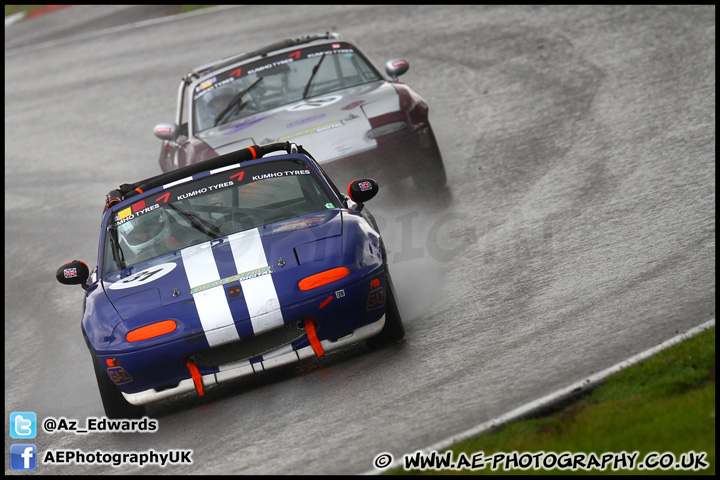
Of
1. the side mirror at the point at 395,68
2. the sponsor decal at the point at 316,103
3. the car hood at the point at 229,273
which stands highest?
the car hood at the point at 229,273

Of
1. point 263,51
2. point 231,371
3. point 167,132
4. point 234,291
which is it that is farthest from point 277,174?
point 263,51

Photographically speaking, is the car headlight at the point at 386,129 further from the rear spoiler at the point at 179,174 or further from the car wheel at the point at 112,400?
the car wheel at the point at 112,400

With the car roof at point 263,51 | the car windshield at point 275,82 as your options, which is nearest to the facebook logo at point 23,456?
the car windshield at point 275,82

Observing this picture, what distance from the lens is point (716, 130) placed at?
33.3ft

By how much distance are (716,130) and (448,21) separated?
28.6 feet

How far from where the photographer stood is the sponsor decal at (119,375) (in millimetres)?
6105

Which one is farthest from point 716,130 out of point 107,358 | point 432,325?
point 107,358

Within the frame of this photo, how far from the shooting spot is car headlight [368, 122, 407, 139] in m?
9.56

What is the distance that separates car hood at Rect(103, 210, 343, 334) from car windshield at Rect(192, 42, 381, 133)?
404 cm

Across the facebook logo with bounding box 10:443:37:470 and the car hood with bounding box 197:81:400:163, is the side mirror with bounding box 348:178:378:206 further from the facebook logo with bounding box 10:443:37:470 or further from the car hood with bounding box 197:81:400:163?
the facebook logo with bounding box 10:443:37:470

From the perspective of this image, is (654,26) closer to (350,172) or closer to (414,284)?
(350,172)

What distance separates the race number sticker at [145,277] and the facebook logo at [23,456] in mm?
1139

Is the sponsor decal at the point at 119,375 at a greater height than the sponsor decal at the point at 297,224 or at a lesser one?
lesser

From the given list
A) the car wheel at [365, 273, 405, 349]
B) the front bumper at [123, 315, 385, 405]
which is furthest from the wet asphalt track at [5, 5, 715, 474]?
the front bumper at [123, 315, 385, 405]
